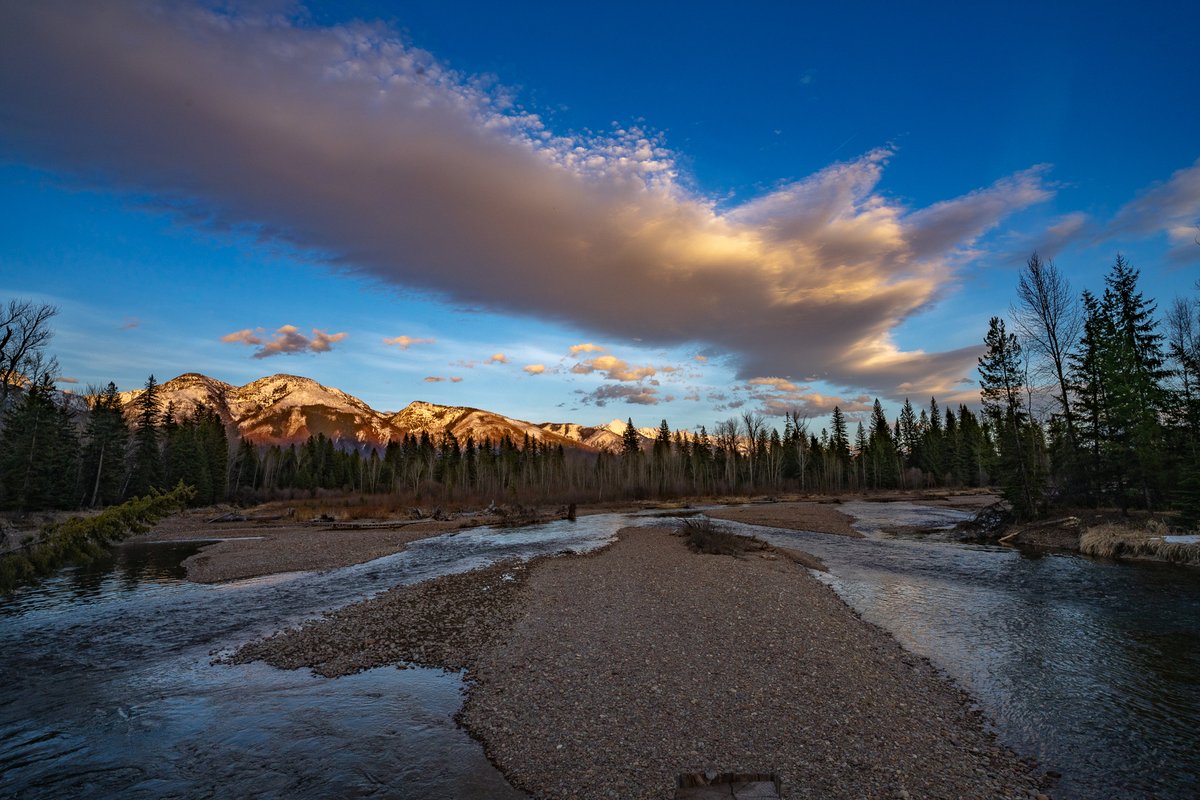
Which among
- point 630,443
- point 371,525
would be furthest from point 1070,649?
point 630,443

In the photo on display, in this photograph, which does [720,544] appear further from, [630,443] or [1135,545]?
[630,443]

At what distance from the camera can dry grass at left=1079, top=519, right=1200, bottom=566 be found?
71.2 ft

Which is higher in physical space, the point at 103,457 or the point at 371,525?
the point at 103,457

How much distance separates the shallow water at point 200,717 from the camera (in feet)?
24.3

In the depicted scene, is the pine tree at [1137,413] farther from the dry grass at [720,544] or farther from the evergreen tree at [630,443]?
the evergreen tree at [630,443]

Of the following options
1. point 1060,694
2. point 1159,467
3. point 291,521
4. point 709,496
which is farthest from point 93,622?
point 709,496

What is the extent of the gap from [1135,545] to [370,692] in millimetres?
31757

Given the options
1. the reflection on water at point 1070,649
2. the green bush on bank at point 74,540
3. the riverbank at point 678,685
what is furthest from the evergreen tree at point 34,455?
the reflection on water at point 1070,649

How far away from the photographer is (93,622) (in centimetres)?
1603

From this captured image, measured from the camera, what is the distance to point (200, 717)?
9523 millimetres

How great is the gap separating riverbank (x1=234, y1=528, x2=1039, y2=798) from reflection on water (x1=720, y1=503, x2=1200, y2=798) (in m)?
0.93

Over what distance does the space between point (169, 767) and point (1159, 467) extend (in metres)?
43.0

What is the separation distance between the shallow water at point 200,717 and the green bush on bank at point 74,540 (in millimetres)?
2916

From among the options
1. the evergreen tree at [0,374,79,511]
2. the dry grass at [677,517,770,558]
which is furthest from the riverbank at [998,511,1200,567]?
the evergreen tree at [0,374,79,511]
